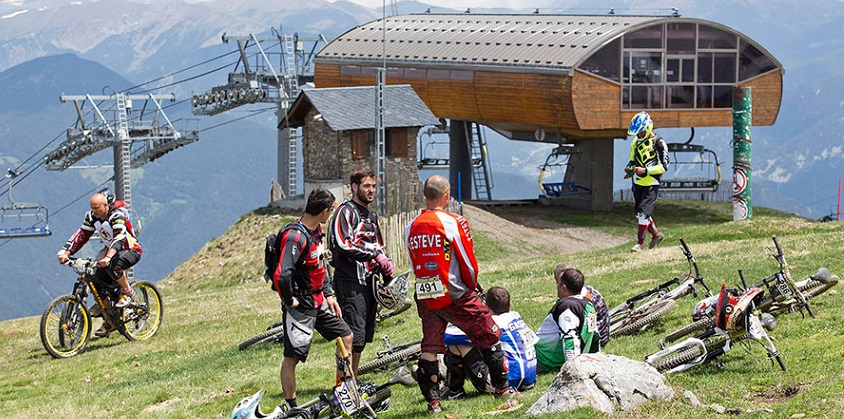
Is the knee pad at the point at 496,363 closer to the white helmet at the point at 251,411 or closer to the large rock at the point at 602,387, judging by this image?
the large rock at the point at 602,387

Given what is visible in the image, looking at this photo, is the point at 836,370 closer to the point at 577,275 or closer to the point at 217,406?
the point at 577,275

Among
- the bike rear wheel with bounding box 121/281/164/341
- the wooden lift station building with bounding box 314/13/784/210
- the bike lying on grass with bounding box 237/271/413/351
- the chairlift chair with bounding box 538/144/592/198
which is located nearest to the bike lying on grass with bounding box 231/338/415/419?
the bike lying on grass with bounding box 237/271/413/351

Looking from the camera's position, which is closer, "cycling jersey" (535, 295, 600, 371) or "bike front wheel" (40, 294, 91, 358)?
"cycling jersey" (535, 295, 600, 371)

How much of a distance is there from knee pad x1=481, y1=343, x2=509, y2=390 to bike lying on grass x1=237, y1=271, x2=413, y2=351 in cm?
167

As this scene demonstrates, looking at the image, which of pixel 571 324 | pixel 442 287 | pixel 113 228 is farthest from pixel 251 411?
pixel 113 228

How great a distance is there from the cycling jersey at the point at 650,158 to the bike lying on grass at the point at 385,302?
7.35 metres

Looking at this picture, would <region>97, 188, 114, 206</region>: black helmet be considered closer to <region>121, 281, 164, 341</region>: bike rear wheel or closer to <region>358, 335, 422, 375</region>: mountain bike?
<region>121, 281, 164, 341</region>: bike rear wheel

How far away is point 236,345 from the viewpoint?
18.1m

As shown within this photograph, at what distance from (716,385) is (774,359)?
0.98 metres

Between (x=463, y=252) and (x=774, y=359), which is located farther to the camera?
(x=774, y=359)

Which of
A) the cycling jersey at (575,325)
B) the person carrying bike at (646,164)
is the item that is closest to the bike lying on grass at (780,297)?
the cycling jersey at (575,325)

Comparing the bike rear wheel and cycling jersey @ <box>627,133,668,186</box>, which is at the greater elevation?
cycling jersey @ <box>627,133,668,186</box>

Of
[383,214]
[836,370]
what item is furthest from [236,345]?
[383,214]

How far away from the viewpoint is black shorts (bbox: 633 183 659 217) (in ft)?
76.7
